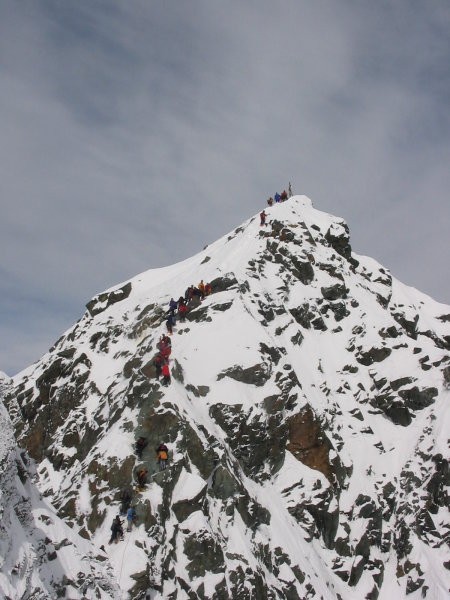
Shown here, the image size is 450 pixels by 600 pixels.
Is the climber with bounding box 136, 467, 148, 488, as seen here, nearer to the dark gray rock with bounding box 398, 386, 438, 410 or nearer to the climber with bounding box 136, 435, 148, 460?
the climber with bounding box 136, 435, 148, 460

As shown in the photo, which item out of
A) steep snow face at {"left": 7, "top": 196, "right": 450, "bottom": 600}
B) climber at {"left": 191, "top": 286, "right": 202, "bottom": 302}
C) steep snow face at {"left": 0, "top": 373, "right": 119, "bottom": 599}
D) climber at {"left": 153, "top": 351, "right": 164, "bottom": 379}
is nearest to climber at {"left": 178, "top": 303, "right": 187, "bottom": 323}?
steep snow face at {"left": 7, "top": 196, "right": 450, "bottom": 600}

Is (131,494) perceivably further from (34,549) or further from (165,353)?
(34,549)

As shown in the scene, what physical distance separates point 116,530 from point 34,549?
1060cm

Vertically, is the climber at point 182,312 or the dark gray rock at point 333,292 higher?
the dark gray rock at point 333,292

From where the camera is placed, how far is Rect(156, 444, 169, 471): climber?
116ft

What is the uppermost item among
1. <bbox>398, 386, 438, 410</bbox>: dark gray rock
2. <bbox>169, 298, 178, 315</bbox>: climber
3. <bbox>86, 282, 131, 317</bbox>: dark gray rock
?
<bbox>86, 282, 131, 317</bbox>: dark gray rock

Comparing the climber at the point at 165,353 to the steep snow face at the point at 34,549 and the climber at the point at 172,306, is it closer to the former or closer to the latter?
the climber at the point at 172,306

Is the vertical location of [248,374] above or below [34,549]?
above

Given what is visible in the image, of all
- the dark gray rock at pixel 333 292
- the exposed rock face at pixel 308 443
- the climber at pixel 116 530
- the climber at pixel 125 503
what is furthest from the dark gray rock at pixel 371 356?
the climber at pixel 116 530

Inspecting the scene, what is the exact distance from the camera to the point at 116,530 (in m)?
32.2

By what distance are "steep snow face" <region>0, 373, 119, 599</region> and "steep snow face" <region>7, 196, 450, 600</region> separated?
3.63 meters

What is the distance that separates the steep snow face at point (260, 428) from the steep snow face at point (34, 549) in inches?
143

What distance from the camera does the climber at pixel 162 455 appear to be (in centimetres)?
3525

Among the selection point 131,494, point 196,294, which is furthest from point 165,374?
point 196,294
